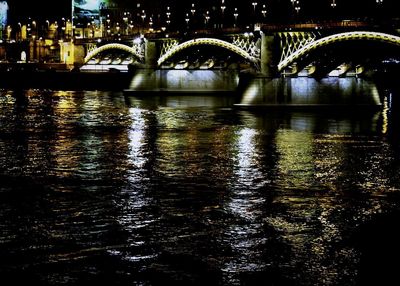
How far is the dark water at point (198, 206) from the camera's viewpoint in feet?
31.6

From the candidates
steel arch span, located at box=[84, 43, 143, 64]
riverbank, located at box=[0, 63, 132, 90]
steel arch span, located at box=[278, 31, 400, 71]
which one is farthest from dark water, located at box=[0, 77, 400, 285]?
riverbank, located at box=[0, 63, 132, 90]

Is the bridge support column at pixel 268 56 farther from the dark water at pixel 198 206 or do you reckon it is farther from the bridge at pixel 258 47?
the dark water at pixel 198 206

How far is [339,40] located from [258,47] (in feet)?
24.4

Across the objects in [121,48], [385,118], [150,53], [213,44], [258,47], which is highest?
[121,48]

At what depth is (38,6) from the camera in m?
110

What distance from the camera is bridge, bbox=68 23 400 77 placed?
37.2 m

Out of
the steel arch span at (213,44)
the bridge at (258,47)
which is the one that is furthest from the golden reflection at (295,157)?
the steel arch span at (213,44)

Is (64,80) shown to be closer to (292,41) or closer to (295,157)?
(292,41)

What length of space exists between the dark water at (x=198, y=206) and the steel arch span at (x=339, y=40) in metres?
7.21

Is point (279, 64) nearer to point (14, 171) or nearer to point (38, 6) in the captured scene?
point (14, 171)

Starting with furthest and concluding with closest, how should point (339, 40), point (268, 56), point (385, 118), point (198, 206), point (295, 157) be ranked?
point (268, 56) < point (339, 40) < point (385, 118) < point (295, 157) < point (198, 206)

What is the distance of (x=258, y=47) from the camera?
142 feet

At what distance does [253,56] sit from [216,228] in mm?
32423

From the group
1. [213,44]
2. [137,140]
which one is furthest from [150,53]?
[137,140]
